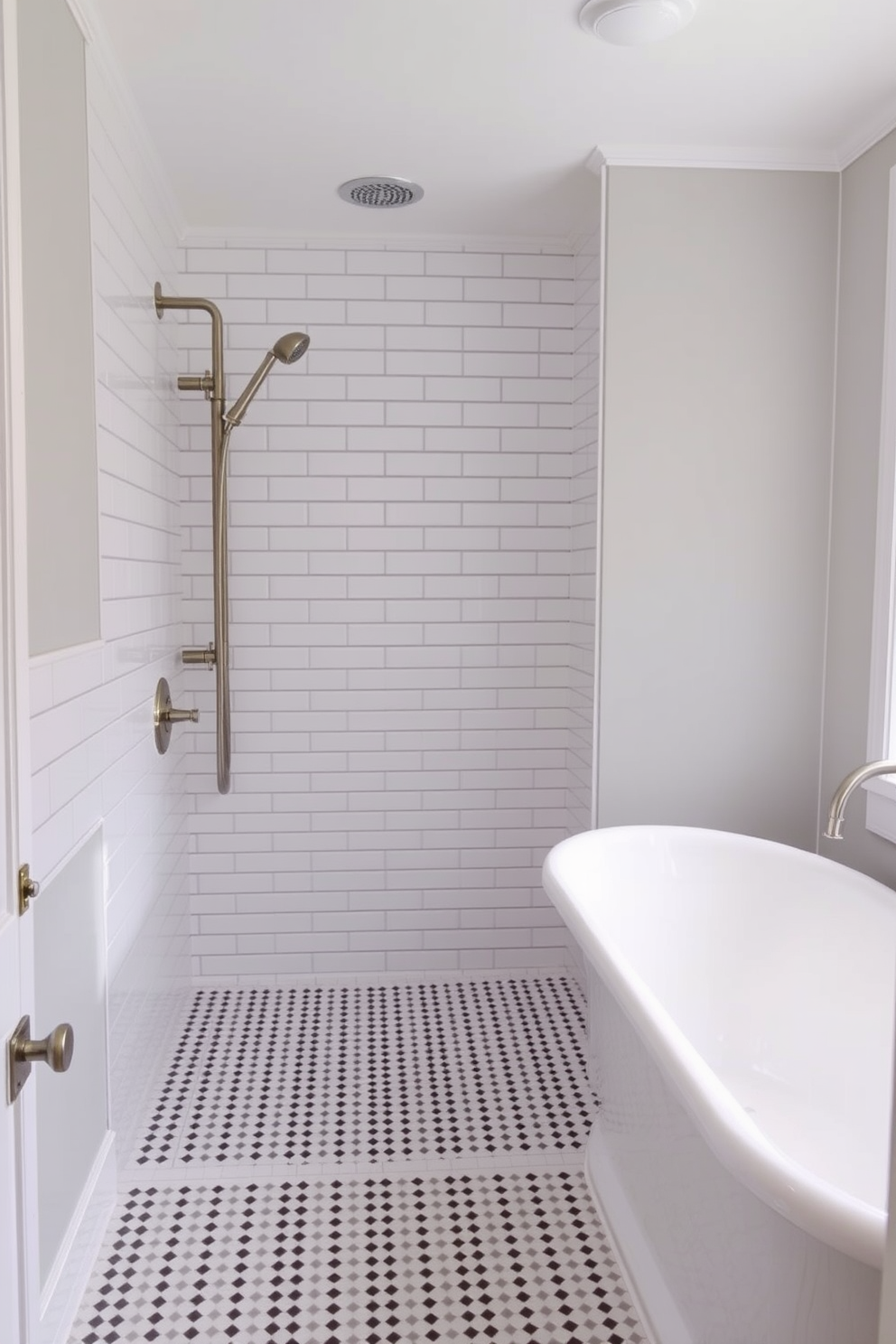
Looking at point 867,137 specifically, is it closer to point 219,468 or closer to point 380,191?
point 380,191

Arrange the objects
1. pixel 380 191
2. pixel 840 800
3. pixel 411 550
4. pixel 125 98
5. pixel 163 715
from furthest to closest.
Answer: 1. pixel 411 550
2. pixel 380 191
3. pixel 163 715
4. pixel 125 98
5. pixel 840 800

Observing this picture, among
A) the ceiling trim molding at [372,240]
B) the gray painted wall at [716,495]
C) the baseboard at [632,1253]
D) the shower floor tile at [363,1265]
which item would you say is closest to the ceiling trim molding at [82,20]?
the ceiling trim molding at [372,240]

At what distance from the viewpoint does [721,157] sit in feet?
8.93

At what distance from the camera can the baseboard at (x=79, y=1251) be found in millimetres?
1817

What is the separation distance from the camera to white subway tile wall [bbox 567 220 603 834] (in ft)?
9.68

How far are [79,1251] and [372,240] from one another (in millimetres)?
2899

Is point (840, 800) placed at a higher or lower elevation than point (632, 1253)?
higher

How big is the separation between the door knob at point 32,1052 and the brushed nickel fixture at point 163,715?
1681mm

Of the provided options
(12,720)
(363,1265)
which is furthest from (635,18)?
(363,1265)

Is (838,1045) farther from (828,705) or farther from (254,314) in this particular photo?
(254,314)

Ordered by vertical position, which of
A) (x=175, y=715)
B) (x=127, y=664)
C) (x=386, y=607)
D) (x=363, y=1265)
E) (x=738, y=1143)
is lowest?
(x=363, y=1265)

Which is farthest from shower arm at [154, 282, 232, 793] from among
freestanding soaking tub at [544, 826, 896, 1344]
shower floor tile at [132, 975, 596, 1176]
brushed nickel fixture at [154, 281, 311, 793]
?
freestanding soaking tub at [544, 826, 896, 1344]

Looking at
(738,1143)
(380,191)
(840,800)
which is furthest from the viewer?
(380,191)

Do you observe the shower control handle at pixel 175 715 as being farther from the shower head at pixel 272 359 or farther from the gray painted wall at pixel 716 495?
the gray painted wall at pixel 716 495
